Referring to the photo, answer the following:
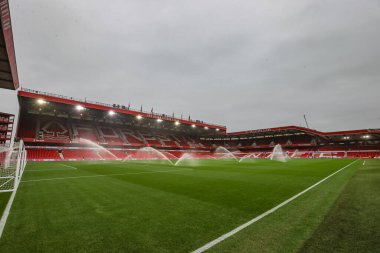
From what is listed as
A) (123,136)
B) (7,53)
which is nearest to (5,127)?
(123,136)

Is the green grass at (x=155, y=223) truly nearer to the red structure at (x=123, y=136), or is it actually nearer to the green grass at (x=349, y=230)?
the green grass at (x=349, y=230)

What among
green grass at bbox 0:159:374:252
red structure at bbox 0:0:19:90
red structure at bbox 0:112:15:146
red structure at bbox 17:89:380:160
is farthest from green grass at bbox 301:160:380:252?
red structure at bbox 0:112:15:146

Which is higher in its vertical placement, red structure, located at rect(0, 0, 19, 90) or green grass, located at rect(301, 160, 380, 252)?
red structure, located at rect(0, 0, 19, 90)

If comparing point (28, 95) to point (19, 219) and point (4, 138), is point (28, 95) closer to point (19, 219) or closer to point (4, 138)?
point (4, 138)

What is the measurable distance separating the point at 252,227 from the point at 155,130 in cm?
5830

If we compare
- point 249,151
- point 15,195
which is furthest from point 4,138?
point 249,151

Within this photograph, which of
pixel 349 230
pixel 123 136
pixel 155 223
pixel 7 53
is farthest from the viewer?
pixel 123 136

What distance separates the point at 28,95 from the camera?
30.6 metres

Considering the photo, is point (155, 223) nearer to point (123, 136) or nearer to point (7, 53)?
point (7, 53)

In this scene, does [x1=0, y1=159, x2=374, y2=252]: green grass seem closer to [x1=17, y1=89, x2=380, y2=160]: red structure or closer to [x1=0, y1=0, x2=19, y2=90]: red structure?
[x1=0, y1=0, x2=19, y2=90]: red structure

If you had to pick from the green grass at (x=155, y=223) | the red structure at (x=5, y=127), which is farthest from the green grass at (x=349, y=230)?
the red structure at (x=5, y=127)

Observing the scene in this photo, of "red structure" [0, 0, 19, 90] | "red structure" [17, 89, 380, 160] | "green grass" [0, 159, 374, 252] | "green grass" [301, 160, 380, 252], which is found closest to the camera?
"green grass" [301, 160, 380, 252]

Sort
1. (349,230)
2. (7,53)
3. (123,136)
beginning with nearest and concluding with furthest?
(349,230), (7,53), (123,136)

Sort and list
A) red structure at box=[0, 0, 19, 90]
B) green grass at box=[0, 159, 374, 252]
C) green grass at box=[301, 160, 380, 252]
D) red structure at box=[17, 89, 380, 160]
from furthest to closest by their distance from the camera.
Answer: red structure at box=[17, 89, 380, 160] → red structure at box=[0, 0, 19, 90] → green grass at box=[0, 159, 374, 252] → green grass at box=[301, 160, 380, 252]
